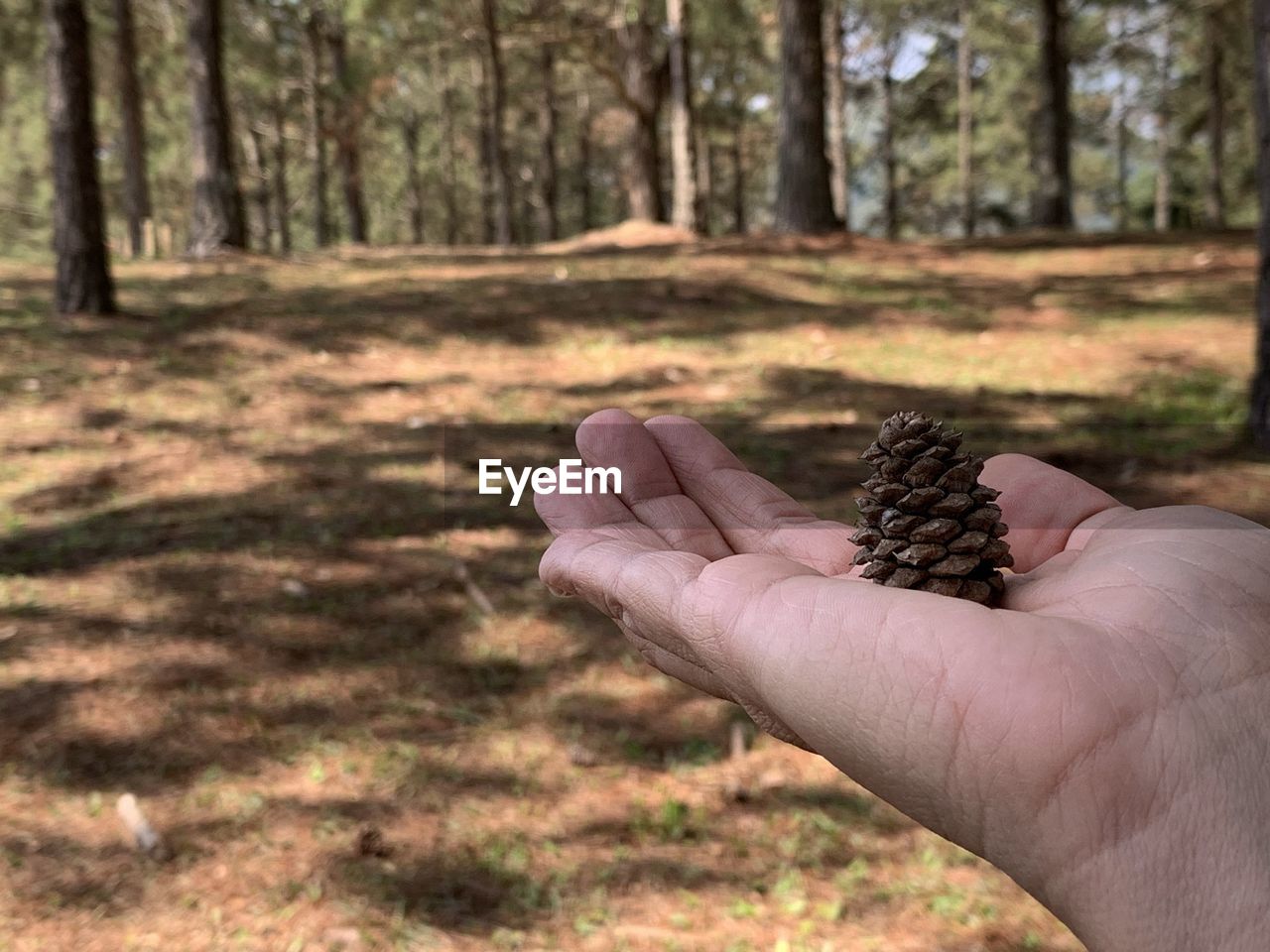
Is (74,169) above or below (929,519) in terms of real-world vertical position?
above

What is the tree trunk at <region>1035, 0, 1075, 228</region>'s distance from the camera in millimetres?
14656

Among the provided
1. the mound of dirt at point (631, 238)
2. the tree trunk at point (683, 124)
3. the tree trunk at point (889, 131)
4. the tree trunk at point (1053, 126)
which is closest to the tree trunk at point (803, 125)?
the mound of dirt at point (631, 238)

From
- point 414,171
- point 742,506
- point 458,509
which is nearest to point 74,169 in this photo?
point 458,509

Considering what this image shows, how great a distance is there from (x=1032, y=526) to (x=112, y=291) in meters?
8.22

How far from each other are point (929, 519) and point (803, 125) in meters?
10.4

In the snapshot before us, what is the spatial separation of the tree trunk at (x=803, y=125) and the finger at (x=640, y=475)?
9.98 meters

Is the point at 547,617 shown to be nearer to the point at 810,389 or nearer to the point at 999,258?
the point at 810,389

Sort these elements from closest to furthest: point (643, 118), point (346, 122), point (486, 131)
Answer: point (643, 118) < point (346, 122) < point (486, 131)

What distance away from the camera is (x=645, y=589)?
1675mm

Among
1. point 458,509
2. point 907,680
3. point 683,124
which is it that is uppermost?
point 683,124

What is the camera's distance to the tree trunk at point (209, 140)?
37.1 ft

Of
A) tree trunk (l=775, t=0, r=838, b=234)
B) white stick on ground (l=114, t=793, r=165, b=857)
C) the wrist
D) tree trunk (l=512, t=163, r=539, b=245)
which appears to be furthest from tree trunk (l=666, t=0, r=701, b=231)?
tree trunk (l=512, t=163, r=539, b=245)

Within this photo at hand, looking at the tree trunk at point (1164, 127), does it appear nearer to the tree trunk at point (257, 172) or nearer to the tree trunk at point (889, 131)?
the tree trunk at point (889, 131)

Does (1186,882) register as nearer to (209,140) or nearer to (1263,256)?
(1263,256)
